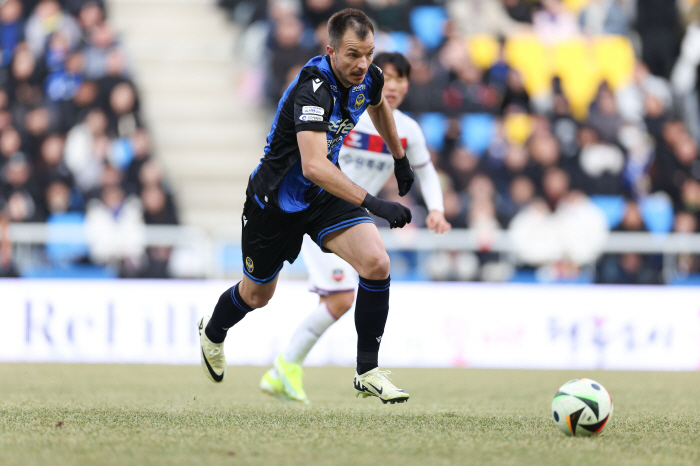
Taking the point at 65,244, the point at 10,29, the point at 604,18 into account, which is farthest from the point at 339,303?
the point at 604,18

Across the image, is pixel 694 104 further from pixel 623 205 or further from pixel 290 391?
pixel 290 391

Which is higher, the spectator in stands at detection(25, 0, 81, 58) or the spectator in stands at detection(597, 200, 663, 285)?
the spectator in stands at detection(25, 0, 81, 58)

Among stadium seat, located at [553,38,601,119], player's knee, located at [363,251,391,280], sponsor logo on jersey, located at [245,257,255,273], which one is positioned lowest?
sponsor logo on jersey, located at [245,257,255,273]

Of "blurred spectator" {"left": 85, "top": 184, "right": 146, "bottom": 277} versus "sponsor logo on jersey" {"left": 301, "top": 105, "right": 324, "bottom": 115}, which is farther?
"blurred spectator" {"left": 85, "top": 184, "right": 146, "bottom": 277}

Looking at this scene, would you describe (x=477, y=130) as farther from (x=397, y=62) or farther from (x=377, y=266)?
(x=377, y=266)

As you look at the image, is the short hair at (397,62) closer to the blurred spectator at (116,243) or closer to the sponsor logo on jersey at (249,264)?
the sponsor logo on jersey at (249,264)

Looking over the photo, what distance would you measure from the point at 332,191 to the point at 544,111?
9918 millimetres

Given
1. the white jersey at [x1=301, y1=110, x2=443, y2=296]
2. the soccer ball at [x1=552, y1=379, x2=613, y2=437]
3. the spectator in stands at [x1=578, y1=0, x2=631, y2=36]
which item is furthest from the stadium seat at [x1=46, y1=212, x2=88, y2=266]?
the spectator in stands at [x1=578, y1=0, x2=631, y2=36]

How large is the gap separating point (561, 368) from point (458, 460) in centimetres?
758

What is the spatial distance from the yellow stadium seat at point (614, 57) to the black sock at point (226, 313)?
1131 centimetres

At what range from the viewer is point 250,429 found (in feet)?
16.0

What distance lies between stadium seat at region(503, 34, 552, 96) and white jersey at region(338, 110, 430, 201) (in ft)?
27.8

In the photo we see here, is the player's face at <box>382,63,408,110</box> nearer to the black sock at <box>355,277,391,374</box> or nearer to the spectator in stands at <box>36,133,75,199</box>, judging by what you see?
the black sock at <box>355,277,391,374</box>

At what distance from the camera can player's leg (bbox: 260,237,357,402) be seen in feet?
22.9
